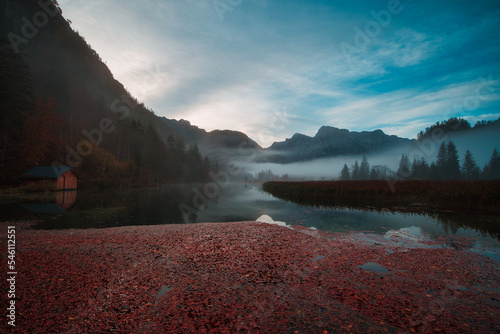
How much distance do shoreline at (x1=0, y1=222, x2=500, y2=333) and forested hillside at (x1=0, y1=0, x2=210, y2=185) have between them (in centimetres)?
3765

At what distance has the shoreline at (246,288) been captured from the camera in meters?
3.67

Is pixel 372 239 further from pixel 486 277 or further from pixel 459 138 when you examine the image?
pixel 459 138

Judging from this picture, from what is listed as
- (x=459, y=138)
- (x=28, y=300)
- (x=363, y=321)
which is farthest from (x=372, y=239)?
(x=459, y=138)

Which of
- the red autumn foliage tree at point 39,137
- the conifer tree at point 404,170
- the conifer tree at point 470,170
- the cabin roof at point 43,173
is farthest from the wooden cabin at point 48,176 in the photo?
the conifer tree at point 470,170

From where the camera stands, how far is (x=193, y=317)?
380 centimetres

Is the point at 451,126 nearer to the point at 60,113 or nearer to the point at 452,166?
the point at 452,166

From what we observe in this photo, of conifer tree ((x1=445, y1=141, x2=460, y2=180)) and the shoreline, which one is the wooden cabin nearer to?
the shoreline

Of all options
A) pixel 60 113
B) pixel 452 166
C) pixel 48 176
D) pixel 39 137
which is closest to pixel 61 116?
pixel 60 113

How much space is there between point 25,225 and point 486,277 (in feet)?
63.1

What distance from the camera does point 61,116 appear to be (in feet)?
163

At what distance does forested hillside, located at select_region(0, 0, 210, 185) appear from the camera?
35250 millimetres

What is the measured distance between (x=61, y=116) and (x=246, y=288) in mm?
64725

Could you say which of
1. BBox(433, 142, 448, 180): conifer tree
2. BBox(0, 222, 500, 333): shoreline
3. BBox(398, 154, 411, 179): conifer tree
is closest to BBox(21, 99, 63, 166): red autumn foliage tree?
BBox(0, 222, 500, 333): shoreline

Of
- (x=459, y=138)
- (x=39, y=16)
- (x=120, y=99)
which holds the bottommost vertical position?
(x=459, y=138)
